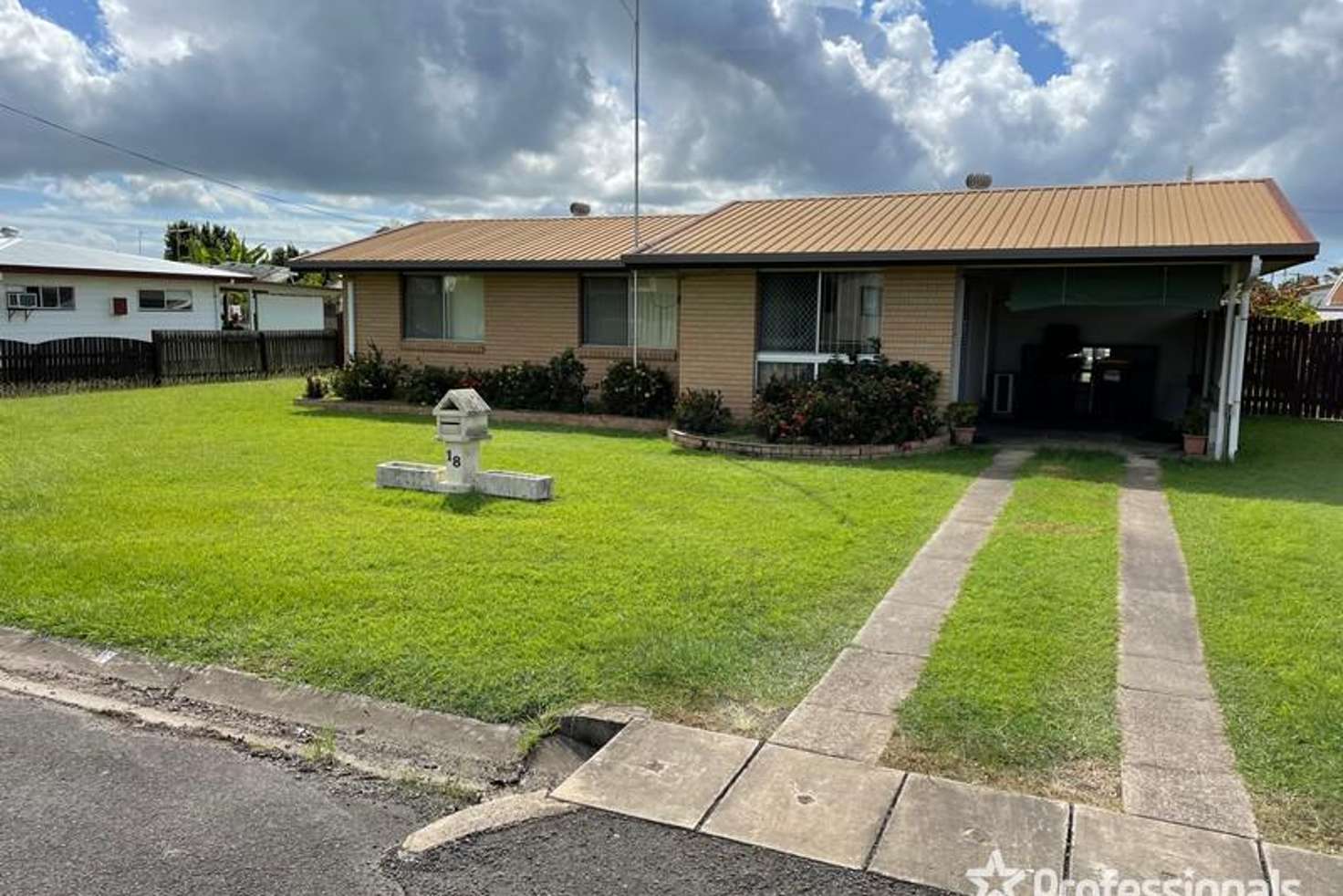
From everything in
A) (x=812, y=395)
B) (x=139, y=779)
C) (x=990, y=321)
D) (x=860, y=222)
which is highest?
(x=860, y=222)

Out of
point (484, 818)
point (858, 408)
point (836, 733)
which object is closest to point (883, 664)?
point (836, 733)

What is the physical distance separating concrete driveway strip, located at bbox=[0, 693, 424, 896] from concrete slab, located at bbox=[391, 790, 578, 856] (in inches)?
4.0

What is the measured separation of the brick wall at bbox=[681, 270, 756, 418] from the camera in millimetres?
13766

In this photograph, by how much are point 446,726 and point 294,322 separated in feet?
109

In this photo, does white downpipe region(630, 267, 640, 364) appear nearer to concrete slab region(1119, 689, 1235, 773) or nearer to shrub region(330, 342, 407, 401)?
shrub region(330, 342, 407, 401)

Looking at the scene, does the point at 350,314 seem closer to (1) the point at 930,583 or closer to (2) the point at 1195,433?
(2) the point at 1195,433

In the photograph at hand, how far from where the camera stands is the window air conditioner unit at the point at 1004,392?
16469mm

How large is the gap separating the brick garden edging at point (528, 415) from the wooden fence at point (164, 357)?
631cm

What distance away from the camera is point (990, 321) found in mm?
16438

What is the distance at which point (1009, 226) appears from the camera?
12.9 meters

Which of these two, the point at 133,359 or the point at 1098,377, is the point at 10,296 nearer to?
the point at 133,359

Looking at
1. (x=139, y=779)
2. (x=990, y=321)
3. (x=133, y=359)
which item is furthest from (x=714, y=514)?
(x=133, y=359)

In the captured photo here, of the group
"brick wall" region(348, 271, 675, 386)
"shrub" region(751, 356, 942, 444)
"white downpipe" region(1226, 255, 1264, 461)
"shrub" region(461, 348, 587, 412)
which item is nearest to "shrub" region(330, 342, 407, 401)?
"brick wall" region(348, 271, 675, 386)

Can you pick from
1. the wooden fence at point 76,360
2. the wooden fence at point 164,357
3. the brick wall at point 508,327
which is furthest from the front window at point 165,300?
the brick wall at point 508,327
